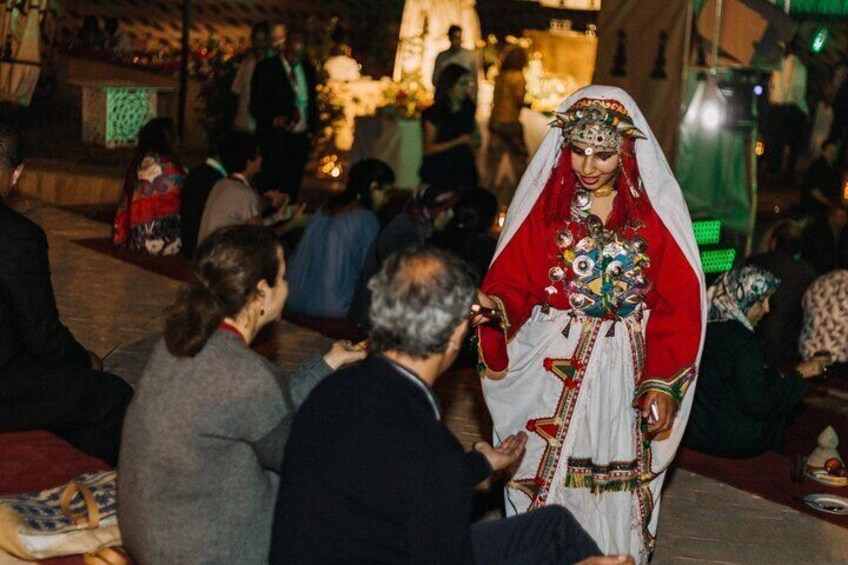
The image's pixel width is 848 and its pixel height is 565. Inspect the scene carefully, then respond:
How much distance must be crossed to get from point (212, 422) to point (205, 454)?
0.10 m

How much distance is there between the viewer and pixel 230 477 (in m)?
3.66

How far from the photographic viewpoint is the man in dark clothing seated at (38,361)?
514cm

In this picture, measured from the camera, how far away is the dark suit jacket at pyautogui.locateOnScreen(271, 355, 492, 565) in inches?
117

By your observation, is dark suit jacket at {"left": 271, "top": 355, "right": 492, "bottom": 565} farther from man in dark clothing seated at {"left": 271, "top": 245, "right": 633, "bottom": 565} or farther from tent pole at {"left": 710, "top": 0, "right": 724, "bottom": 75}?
tent pole at {"left": 710, "top": 0, "right": 724, "bottom": 75}

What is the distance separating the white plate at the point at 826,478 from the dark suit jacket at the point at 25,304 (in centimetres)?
342

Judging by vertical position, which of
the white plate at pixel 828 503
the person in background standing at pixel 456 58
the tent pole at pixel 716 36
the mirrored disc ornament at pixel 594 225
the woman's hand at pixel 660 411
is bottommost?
the white plate at pixel 828 503

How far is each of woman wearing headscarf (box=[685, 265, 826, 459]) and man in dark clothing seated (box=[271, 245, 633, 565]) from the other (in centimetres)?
340

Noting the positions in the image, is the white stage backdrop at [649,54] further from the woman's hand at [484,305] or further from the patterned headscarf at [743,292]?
the woman's hand at [484,305]

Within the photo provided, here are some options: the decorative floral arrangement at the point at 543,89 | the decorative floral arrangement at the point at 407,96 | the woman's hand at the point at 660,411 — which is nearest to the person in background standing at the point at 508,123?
the decorative floral arrangement at the point at 543,89

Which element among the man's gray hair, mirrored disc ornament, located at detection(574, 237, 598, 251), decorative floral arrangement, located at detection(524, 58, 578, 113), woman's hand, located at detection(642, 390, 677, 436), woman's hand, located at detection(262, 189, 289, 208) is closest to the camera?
the man's gray hair

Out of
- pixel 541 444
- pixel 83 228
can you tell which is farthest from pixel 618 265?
pixel 83 228

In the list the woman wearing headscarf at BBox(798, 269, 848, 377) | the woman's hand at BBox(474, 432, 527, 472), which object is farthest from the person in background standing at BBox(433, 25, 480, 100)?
the woman's hand at BBox(474, 432, 527, 472)

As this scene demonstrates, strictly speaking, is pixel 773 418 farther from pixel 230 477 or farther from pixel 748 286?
pixel 230 477

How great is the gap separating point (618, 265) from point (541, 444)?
0.66m
